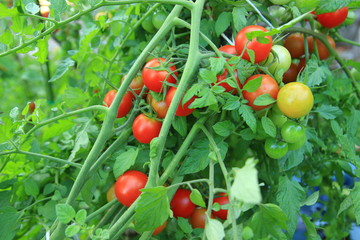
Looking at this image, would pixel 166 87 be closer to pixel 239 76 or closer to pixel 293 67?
pixel 239 76

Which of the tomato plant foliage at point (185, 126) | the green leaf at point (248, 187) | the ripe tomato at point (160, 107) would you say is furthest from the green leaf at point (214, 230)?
the ripe tomato at point (160, 107)

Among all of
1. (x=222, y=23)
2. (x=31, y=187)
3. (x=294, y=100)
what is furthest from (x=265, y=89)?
(x=31, y=187)

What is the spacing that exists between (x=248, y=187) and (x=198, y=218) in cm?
33

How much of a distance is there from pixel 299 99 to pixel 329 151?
1.05 ft

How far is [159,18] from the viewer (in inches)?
26.0

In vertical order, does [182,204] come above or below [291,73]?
below

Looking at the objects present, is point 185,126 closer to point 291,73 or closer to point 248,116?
point 248,116

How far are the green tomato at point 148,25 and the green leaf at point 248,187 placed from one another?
452 millimetres

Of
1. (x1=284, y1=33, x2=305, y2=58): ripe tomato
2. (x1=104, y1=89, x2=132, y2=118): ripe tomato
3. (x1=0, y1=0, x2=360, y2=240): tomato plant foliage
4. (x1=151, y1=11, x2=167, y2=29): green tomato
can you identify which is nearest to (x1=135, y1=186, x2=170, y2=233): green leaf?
(x1=0, y1=0, x2=360, y2=240): tomato plant foliage

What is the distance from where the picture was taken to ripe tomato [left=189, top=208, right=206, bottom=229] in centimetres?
61

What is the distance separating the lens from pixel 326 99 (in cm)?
70

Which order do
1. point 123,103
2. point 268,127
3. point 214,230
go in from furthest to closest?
point 123,103 → point 268,127 → point 214,230

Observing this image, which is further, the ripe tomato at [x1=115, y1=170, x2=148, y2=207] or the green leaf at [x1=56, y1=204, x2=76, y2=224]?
the ripe tomato at [x1=115, y1=170, x2=148, y2=207]

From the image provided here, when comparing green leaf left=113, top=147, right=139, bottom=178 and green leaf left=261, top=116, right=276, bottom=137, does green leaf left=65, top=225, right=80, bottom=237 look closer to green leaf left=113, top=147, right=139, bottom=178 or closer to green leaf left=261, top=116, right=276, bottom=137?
green leaf left=113, top=147, right=139, bottom=178
